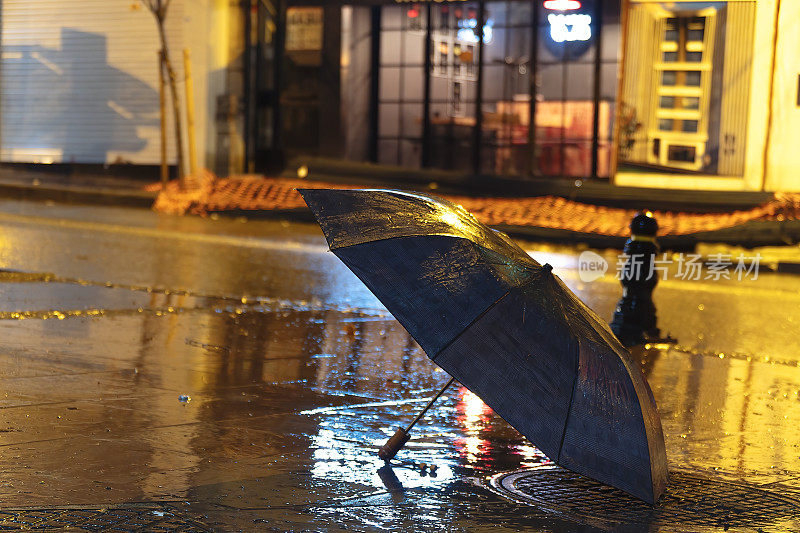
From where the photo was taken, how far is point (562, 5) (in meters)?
22.2

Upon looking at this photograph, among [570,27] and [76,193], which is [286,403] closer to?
[76,193]

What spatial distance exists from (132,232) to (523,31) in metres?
10.6

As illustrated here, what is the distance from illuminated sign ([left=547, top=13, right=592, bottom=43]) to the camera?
72.3 ft

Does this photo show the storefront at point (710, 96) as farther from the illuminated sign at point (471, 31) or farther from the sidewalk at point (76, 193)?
the sidewalk at point (76, 193)

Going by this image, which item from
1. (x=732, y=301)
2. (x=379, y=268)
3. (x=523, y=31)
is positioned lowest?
(x=732, y=301)

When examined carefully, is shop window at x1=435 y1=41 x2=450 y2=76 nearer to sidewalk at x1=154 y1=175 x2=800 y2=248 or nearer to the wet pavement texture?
sidewalk at x1=154 y1=175 x2=800 y2=248

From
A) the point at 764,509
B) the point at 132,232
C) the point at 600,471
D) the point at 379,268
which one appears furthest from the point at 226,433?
the point at 132,232

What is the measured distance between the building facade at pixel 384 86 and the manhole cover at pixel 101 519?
17.1 metres

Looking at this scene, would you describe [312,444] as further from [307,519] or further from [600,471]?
[600,471]

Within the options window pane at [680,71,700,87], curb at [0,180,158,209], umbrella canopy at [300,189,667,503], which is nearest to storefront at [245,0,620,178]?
window pane at [680,71,700,87]

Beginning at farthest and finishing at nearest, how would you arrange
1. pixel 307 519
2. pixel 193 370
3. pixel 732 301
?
1. pixel 732 301
2. pixel 193 370
3. pixel 307 519

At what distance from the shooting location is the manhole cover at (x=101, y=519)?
3770 millimetres

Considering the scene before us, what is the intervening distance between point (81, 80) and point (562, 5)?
34.5 feet

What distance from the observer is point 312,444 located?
518 centimetres
